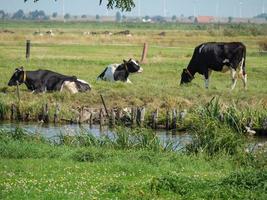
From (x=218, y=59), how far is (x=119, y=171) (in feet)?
55.0

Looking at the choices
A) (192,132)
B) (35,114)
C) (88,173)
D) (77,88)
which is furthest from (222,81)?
(88,173)

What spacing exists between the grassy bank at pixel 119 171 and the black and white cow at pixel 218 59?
1337 centimetres

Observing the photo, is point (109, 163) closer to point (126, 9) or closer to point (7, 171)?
point (7, 171)

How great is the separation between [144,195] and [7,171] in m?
3.30

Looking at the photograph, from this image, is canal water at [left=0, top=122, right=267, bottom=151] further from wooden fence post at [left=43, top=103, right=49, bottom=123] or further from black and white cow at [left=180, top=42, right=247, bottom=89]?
black and white cow at [left=180, top=42, right=247, bottom=89]

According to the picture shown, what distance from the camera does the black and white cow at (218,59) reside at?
98.2 feet

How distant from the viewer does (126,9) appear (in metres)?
17.2

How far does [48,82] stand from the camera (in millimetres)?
27219

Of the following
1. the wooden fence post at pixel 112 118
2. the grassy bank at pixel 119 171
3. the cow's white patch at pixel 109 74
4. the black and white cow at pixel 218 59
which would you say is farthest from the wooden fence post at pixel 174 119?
the cow's white patch at pixel 109 74

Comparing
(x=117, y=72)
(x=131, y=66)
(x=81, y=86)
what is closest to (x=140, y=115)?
(x=81, y=86)

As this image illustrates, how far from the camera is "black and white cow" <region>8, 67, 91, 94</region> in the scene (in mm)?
26875

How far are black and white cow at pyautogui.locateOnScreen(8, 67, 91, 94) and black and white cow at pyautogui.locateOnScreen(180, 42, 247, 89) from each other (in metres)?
5.02

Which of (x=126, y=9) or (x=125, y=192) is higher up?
(x=126, y=9)

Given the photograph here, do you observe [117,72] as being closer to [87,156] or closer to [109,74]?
[109,74]
